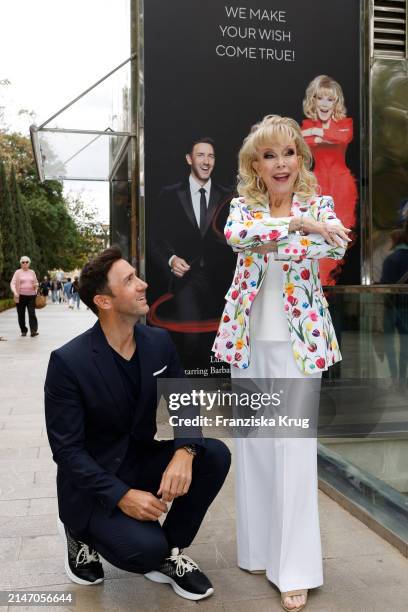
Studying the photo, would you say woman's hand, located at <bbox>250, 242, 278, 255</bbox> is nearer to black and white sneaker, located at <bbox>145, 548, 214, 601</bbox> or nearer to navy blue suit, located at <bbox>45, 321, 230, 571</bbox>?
navy blue suit, located at <bbox>45, 321, 230, 571</bbox>

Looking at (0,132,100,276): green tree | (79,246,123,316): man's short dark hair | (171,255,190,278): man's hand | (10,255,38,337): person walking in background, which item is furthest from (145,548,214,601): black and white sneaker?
(0,132,100,276): green tree

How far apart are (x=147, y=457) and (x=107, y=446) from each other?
8.4 inches

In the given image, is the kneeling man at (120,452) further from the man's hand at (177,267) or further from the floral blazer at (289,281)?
the man's hand at (177,267)

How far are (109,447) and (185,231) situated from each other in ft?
11.1

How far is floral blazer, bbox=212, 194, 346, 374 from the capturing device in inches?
103

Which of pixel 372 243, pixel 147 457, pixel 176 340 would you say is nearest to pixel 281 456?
pixel 147 457

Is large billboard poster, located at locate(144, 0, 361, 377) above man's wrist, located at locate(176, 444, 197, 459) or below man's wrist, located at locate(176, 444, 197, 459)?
above

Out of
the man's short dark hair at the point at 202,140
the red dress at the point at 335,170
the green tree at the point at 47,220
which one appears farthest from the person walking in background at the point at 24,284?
the green tree at the point at 47,220

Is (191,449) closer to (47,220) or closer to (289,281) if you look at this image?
(289,281)

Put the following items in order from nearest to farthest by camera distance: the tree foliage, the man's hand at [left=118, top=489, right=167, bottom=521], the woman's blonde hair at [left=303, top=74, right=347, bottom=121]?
the man's hand at [left=118, top=489, right=167, bottom=521]
the woman's blonde hair at [left=303, top=74, right=347, bottom=121]
the tree foliage

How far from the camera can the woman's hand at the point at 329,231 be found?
102 inches

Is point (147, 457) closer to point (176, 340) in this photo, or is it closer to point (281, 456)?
point (281, 456)

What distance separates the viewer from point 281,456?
2.76 meters

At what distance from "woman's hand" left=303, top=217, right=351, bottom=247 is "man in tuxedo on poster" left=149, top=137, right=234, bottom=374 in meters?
3.36
